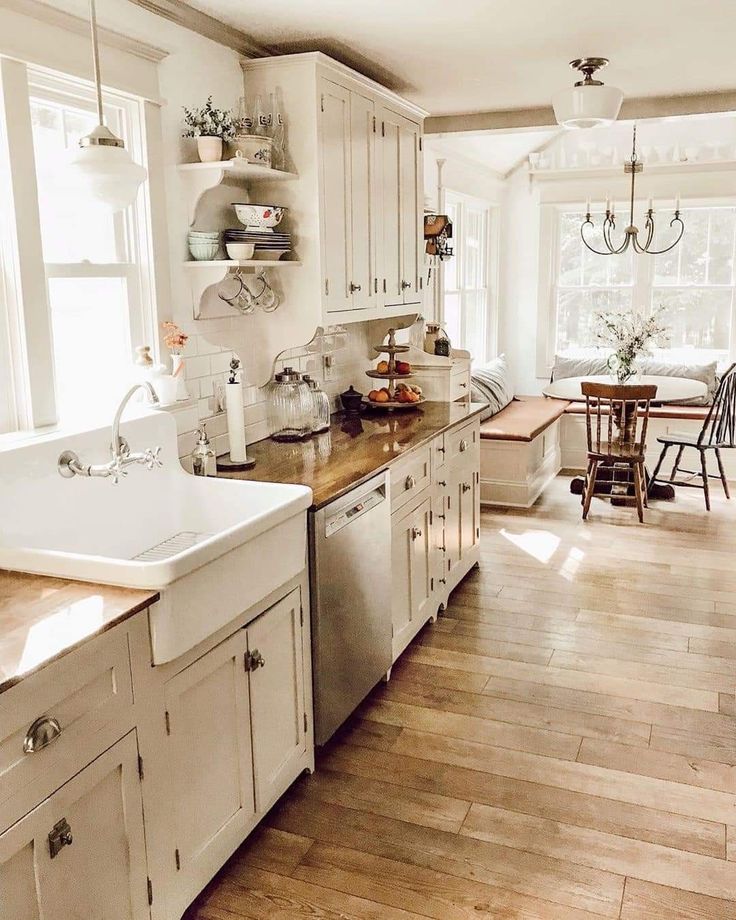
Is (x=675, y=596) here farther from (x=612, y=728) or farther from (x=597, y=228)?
(x=597, y=228)

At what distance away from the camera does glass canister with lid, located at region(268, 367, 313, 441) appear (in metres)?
3.69

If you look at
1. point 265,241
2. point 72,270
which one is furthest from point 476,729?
point 72,270

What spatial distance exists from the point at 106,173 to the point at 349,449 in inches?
64.2

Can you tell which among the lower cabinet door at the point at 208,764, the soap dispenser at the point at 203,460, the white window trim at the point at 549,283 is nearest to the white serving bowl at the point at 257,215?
the soap dispenser at the point at 203,460

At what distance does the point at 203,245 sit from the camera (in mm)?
3074

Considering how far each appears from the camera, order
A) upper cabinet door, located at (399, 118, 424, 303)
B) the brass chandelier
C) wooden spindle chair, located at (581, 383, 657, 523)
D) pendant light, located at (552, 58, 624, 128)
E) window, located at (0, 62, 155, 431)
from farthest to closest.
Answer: the brass chandelier → wooden spindle chair, located at (581, 383, 657, 523) → upper cabinet door, located at (399, 118, 424, 303) → pendant light, located at (552, 58, 624, 128) → window, located at (0, 62, 155, 431)

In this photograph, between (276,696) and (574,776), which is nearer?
(276,696)

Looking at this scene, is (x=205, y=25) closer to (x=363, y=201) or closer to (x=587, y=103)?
(x=363, y=201)

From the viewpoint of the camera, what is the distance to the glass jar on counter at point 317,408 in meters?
3.79

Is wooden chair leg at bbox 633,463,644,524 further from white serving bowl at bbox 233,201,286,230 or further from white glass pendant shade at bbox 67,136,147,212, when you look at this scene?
white glass pendant shade at bbox 67,136,147,212

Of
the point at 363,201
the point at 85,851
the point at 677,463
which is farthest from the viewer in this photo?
the point at 677,463

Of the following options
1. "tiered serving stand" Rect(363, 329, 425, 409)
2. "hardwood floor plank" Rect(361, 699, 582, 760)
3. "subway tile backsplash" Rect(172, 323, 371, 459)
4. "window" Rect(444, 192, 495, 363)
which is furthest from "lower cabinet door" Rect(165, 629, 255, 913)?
"window" Rect(444, 192, 495, 363)

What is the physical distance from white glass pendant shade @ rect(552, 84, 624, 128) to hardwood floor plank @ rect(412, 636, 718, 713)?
7.72ft

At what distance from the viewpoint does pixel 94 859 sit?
1.75 meters
